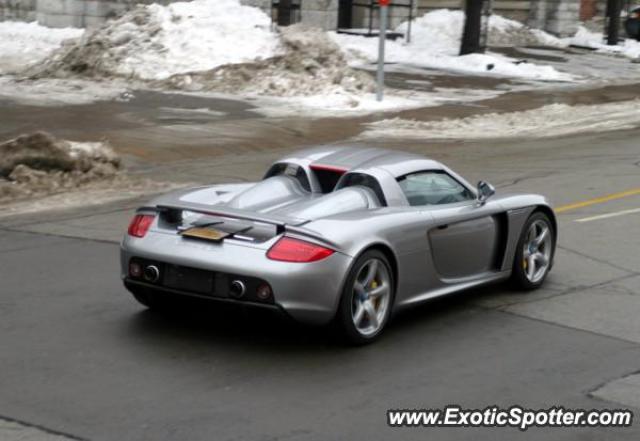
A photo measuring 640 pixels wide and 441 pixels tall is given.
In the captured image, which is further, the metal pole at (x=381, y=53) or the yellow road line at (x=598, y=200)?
the metal pole at (x=381, y=53)

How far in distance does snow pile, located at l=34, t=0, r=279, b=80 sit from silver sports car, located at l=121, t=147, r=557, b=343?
18048 mm

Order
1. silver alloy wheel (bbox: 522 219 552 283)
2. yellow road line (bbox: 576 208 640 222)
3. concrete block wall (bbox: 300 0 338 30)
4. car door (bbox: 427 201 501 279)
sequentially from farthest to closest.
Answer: concrete block wall (bbox: 300 0 338 30), yellow road line (bbox: 576 208 640 222), silver alloy wheel (bbox: 522 219 552 283), car door (bbox: 427 201 501 279)

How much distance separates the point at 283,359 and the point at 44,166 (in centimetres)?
810

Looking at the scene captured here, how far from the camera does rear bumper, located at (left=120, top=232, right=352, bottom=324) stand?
7105 mm

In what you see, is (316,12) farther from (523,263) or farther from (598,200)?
(523,263)

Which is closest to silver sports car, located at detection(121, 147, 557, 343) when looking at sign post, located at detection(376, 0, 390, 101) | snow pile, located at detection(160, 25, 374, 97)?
sign post, located at detection(376, 0, 390, 101)

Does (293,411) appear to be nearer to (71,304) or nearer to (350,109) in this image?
(71,304)

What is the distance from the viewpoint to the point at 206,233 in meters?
7.41

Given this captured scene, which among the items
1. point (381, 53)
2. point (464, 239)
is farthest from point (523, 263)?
point (381, 53)

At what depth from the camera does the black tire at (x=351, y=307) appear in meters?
7.31

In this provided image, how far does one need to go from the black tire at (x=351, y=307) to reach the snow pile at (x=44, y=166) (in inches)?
289

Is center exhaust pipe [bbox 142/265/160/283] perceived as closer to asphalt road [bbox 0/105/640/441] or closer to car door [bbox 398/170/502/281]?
asphalt road [bbox 0/105/640/441]

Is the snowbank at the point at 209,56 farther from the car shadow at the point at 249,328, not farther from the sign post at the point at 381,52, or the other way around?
the car shadow at the point at 249,328

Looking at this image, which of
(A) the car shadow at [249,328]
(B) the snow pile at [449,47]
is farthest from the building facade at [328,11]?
(A) the car shadow at [249,328]
